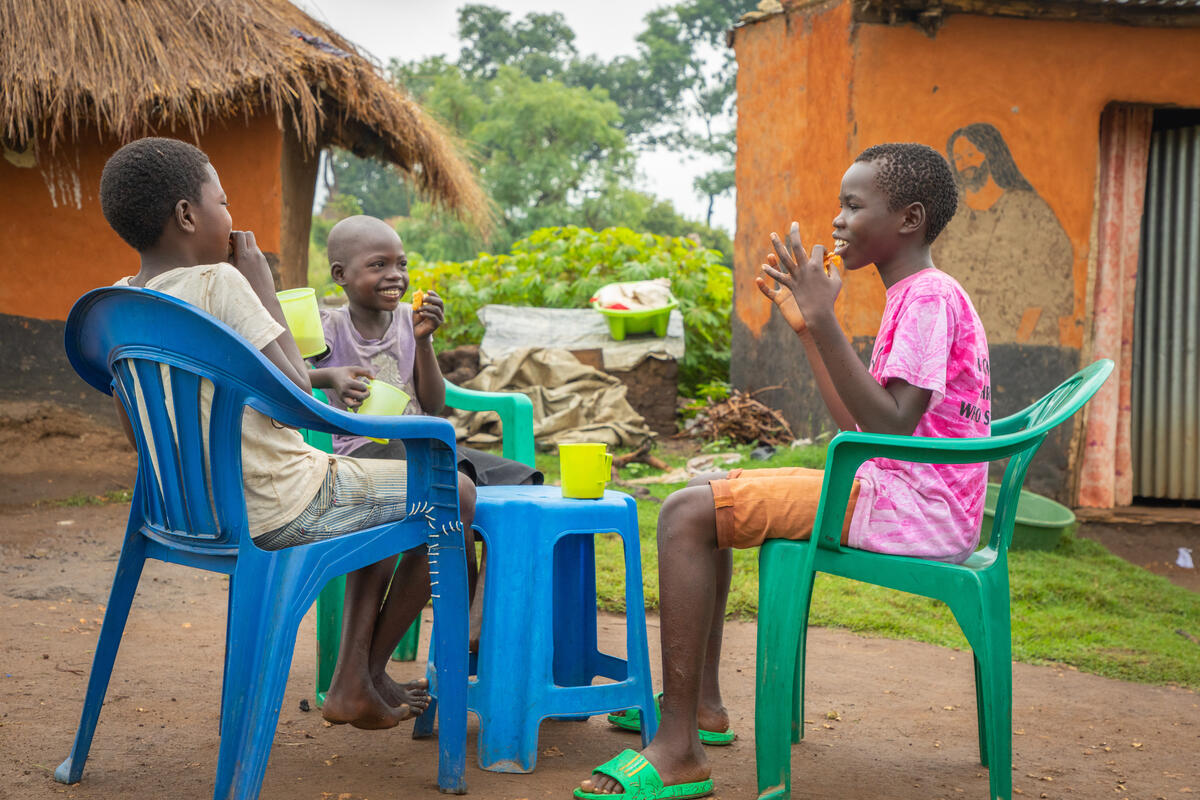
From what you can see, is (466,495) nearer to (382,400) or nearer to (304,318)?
(382,400)

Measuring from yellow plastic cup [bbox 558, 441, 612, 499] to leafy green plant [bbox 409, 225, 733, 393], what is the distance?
21.9ft

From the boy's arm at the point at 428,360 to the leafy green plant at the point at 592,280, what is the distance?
20.3 feet

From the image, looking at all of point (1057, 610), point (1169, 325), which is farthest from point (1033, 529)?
point (1169, 325)

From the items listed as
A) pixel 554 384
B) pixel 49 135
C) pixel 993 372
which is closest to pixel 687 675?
pixel 993 372

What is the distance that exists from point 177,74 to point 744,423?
171 inches

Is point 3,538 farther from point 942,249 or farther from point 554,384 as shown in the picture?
point 942,249

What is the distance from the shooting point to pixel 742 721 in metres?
2.71

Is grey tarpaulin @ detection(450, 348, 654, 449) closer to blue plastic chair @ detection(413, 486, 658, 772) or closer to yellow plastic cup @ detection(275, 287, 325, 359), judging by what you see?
yellow plastic cup @ detection(275, 287, 325, 359)

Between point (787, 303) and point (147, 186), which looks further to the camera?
point (787, 303)

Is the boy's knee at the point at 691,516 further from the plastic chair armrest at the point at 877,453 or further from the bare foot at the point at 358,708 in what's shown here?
the bare foot at the point at 358,708

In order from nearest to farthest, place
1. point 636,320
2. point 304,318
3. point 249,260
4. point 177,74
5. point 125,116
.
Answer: point 249,260, point 304,318, point 125,116, point 177,74, point 636,320

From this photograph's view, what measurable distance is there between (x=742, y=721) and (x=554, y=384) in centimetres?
520

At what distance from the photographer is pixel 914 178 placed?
7.48 ft

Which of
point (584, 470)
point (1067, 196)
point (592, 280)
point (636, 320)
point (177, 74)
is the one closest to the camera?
point (584, 470)
